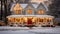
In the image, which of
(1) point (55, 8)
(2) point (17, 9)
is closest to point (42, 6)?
(1) point (55, 8)

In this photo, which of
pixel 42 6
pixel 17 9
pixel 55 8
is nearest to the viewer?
pixel 42 6

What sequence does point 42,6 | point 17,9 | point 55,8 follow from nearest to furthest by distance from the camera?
point 42,6
point 17,9
point 55,8

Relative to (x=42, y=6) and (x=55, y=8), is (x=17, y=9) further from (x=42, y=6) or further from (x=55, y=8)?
(x=55, y=8)

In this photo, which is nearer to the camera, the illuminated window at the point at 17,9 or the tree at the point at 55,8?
the illuminated window at the point at 17,9

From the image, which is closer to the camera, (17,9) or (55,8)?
(17,9)

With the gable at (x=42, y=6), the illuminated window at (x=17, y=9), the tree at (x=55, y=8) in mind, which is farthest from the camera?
the tree at (x=55, y=8)

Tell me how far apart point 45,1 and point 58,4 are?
155 cm

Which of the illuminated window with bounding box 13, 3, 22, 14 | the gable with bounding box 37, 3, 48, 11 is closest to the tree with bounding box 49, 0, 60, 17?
the gable with bounding box 37, 3, 48, 11

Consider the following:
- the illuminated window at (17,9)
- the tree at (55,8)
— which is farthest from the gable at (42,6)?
the illuminated window at (17,9)

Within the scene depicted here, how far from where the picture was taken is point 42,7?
2230 cm

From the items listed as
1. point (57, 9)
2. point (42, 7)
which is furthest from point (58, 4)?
point (42, 7)

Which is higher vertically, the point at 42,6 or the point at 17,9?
the point at 42,6

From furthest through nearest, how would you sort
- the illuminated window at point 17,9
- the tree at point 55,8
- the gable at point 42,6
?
the tree at point 55,8 < the illuminated window at point 17,9 < the gable at point 42,6

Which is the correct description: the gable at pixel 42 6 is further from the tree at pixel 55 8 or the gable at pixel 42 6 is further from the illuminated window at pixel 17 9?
the illuminated window at pixel 17 9
